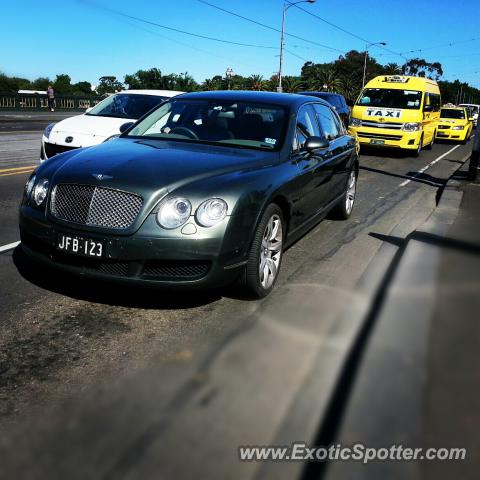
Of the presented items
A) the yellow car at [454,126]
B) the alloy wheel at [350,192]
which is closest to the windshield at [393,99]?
the yellow car at [454,126]

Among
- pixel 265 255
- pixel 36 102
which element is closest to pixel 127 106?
pixel 265 255

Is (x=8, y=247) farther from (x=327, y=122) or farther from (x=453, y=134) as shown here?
(x=453, y=134)

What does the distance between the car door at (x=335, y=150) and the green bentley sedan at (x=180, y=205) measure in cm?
97

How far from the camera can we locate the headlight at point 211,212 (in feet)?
11.3

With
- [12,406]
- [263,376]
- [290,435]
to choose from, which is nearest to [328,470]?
[290,435]

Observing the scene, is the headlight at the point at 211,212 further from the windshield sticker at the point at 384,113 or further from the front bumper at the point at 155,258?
the windshield sticker at the point at 384,113

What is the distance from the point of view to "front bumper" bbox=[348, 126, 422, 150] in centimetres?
1519

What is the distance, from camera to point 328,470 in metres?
2.26

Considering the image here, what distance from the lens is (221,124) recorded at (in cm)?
486

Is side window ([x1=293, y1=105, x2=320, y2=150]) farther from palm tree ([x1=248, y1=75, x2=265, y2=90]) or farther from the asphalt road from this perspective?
palm tree ([x1=248, y1=75, x2=265, y2=90])

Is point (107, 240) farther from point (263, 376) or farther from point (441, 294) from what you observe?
point (441, 294)

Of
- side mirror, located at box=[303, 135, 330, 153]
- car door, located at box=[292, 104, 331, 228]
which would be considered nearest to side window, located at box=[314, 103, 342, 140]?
car door, located at box=[292, 104, 331, 228]

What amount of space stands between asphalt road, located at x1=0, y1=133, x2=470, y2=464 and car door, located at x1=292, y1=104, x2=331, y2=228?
0.54 m

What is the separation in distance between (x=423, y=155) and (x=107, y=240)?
1595 centimetres
